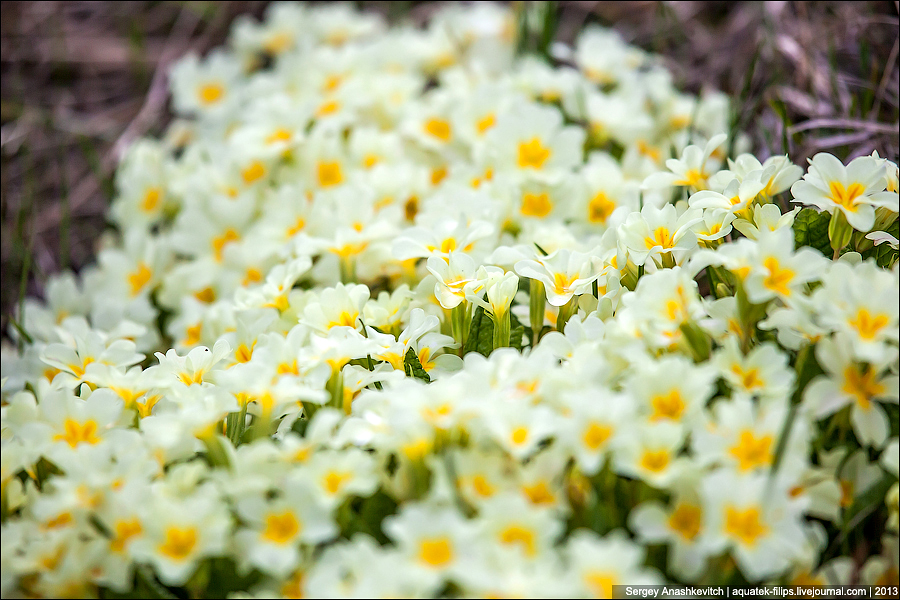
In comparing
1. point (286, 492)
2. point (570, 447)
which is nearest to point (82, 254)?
point (286, 492)

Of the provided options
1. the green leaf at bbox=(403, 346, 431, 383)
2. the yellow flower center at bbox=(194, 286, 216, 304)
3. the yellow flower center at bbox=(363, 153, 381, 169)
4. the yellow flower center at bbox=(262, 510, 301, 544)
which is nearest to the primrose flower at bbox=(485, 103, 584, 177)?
the yellow flower center at bbox=(363, 153, 381, 169)

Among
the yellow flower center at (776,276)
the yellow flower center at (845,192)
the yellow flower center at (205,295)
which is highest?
the yellow flower center at (845,192)

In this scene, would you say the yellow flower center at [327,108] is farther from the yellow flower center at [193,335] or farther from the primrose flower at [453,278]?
the primrose flower at [453,278]

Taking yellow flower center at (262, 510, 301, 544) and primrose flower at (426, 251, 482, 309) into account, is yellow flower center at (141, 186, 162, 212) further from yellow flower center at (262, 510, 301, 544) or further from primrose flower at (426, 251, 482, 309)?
yellow flower center at (262, 510, 301, 544)

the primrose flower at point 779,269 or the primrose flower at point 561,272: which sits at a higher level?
the primrose flower at point 779,269

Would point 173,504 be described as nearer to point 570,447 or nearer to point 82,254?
point 570,447

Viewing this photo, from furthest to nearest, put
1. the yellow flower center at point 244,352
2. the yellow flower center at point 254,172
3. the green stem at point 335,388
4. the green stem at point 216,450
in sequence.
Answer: the yellow flower center at point 254,172
the yellow flower center at point 244,352
the green stem at point 335,388
the green stem at point 216,450

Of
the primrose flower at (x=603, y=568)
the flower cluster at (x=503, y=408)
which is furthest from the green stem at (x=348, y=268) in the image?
the primrose flower at (x=603, y=568)
